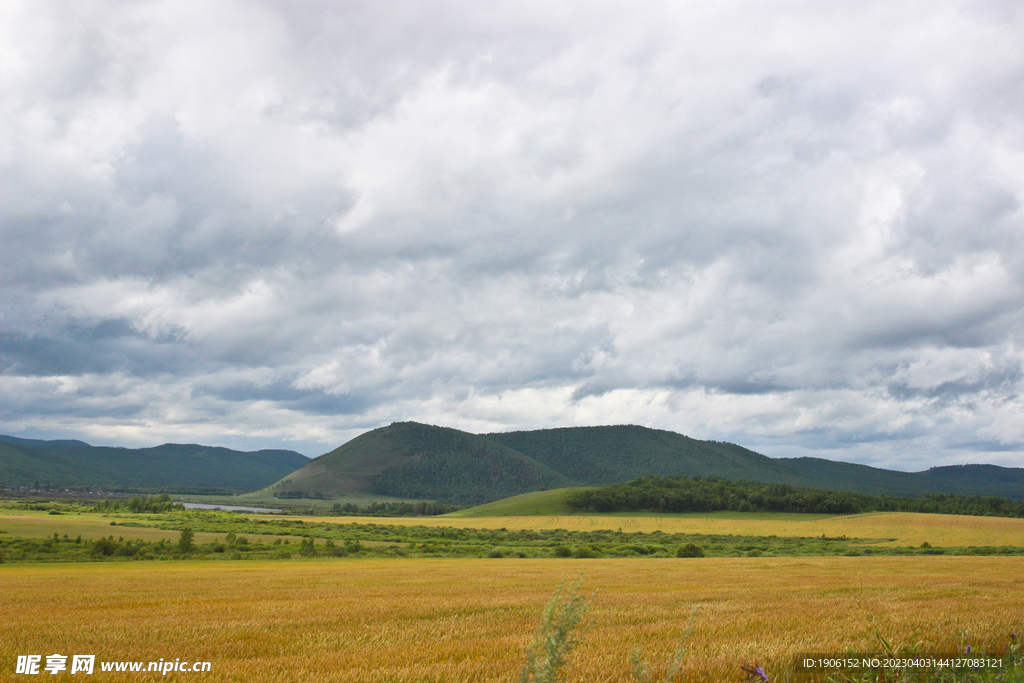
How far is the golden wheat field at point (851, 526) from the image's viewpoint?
9244 centimetres

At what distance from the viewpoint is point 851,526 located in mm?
120250

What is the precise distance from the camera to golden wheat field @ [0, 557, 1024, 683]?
902 centimetres

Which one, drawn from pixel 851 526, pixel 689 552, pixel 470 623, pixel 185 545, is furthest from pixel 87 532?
pixel 851 526

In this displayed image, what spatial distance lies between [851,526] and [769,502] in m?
51.4

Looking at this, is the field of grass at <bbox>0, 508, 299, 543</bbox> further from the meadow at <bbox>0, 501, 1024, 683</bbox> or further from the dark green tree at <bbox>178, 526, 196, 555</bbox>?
the meadow at <bbox>0, 501, 1024, 683</bbox>

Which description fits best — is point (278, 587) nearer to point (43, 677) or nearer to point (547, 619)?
point (43, 677)

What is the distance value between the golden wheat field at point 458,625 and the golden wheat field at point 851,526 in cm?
8349

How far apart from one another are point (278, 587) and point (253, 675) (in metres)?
18.1

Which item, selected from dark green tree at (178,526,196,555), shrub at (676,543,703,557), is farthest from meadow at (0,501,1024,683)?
dark green tree at (178,526,196,555)

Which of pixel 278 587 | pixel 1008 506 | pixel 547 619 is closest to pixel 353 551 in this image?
pixel 278 587

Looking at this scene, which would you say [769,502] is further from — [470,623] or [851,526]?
[470,623]

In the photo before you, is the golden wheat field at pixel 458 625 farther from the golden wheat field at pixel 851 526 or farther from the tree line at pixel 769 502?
the tree line at pixel 769 502

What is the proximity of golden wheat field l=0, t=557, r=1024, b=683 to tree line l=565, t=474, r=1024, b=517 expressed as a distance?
157367 mm

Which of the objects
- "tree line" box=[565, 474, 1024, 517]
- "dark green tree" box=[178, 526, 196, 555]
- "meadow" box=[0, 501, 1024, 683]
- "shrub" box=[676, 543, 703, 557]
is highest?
"meadow" box=[0, 501, 1024, 683]
